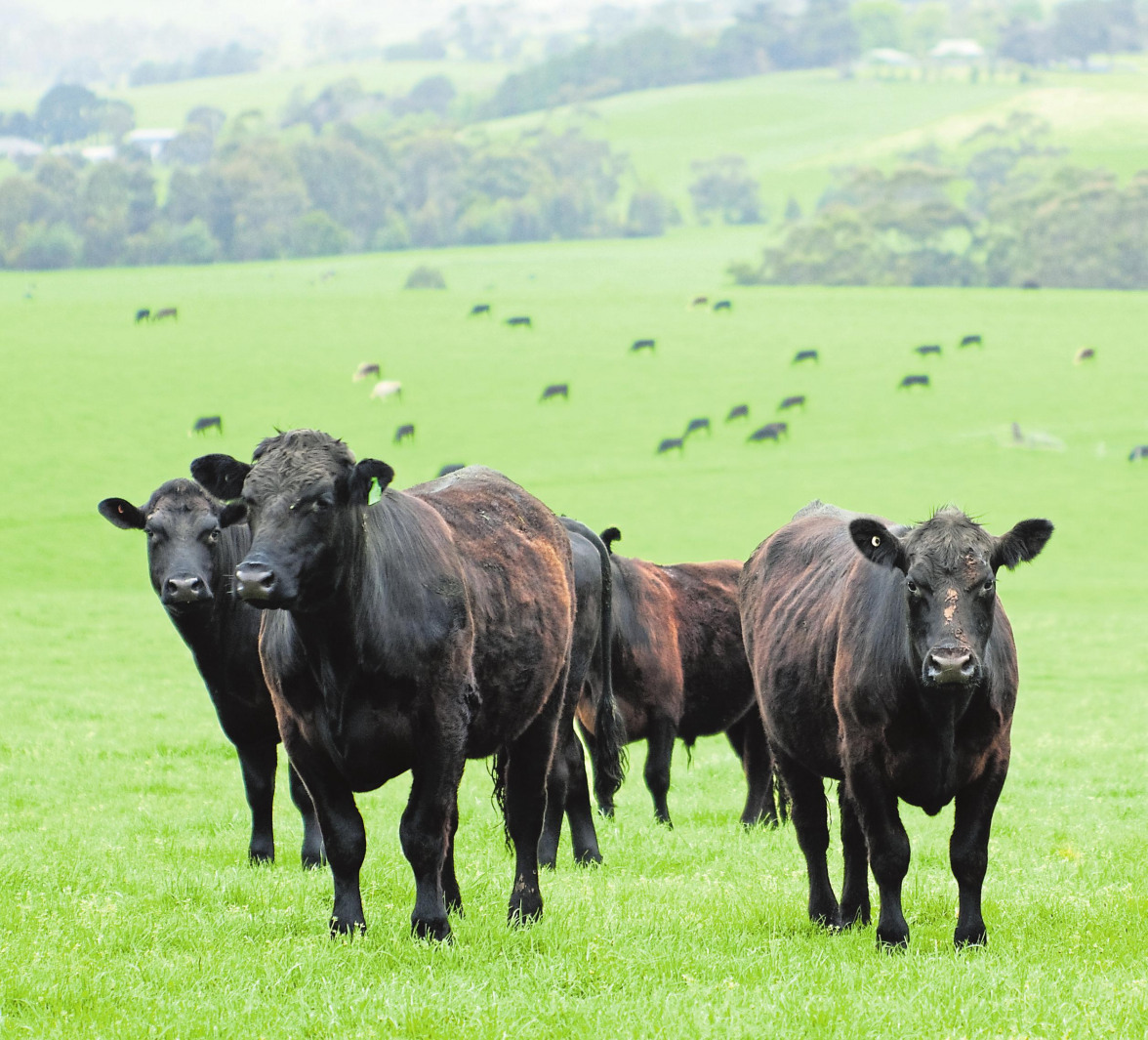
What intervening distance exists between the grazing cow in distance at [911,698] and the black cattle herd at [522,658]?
11 mm

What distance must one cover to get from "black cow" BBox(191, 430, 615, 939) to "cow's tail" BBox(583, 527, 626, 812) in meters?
2.29

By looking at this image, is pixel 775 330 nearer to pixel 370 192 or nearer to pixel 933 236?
pixel 933 236

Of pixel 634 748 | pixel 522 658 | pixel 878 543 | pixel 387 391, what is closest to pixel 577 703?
pixel 522 658

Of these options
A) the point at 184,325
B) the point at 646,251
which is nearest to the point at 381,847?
the point at 184,325

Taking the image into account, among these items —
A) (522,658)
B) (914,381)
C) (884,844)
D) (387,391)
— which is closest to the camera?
(884,844)

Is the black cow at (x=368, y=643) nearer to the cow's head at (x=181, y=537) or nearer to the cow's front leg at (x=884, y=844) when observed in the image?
the cow's front leg at (x=884, y=844)

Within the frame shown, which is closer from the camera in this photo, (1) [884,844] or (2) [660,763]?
(1) [884,844]

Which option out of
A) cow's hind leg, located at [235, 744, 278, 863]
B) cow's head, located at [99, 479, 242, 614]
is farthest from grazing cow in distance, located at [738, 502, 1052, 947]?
cow's head, located at [99, 479, 242, 614]

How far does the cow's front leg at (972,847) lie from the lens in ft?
24.1

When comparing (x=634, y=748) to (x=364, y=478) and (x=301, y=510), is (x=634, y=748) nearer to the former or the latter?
(x=364, y=478)

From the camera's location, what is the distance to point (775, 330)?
80.8 m

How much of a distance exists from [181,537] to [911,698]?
5.15m

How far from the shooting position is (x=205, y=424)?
57.0 m

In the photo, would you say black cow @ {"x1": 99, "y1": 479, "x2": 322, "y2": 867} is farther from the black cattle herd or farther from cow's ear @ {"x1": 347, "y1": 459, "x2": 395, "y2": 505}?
cow's ear @ {"x1": 347, "y1": 459, "x2": 395, "y2": 505}
